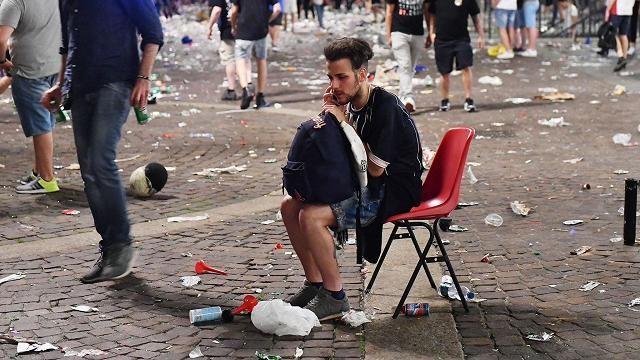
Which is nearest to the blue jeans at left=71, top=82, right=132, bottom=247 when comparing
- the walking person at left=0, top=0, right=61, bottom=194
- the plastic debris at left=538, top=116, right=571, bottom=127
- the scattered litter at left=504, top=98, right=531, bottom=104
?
the walking person at left=0, top=0, right=61, bottom=194

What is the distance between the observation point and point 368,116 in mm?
4883

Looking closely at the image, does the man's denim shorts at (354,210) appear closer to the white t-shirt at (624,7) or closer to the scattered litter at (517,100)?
the scattered litter at (517,100)

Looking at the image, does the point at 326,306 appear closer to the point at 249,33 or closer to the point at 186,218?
the point at 186,218

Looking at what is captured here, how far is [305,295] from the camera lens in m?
5.14

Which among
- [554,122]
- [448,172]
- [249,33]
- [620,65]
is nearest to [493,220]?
[448,172]

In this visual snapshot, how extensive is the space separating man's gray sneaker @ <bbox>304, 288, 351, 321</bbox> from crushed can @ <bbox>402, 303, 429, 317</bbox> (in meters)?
0.30

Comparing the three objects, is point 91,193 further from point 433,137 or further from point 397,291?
point 433,137

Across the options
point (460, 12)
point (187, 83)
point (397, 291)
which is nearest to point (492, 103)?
point (460, 12)

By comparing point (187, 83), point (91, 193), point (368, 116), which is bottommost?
point (187, 83)

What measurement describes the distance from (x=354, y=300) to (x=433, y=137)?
5.46 meters

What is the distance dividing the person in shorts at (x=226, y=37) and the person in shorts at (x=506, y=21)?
6240mm

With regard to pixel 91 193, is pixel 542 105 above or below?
below

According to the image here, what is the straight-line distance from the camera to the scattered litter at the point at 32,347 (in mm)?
4688

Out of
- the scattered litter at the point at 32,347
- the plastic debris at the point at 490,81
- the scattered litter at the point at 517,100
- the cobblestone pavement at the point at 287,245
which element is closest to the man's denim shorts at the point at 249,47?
the cobblestone pavement at the point at 287,245
